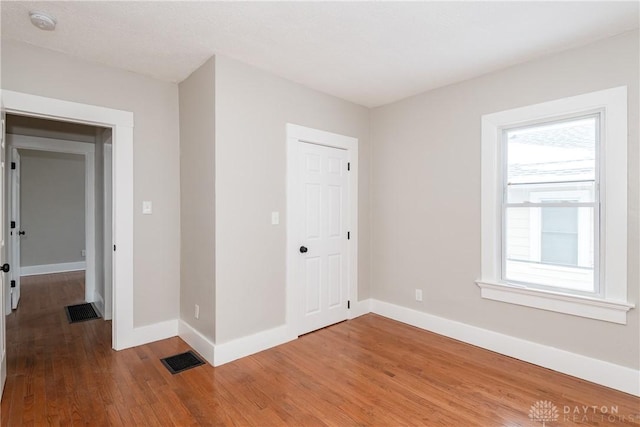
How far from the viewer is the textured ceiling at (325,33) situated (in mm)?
2137

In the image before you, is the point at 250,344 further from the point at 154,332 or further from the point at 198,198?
the point at 198,198

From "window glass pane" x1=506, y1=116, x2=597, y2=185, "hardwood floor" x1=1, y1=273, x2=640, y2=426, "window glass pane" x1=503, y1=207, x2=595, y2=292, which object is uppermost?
"window glass pane" x1=506, y1=116, x2=597, y2=185

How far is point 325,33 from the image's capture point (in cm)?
245

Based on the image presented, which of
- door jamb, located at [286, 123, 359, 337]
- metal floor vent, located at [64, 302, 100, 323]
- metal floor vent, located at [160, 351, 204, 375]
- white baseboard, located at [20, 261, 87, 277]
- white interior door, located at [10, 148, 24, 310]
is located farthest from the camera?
white baseboard, located at [20, 261, 87, 277]

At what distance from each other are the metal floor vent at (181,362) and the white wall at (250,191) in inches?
11.7

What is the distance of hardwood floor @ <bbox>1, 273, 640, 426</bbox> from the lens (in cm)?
209

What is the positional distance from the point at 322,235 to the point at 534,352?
2.22 meters

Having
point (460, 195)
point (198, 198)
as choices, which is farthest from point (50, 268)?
point (460, 195)

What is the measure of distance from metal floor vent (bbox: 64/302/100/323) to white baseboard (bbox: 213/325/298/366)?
7.19 feet

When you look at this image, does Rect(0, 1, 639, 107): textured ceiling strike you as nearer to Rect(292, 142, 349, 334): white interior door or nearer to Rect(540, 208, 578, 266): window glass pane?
Rect(292, 142, 349, 334): white interior door

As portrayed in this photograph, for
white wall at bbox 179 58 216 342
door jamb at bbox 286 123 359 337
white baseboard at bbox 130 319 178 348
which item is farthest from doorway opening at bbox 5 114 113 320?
door jamb at bbox 286 123 359 337

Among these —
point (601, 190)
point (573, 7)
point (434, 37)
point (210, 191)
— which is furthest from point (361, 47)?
point (601, 190)

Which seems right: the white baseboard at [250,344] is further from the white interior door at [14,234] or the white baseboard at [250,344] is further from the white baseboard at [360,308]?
the white interior door at [14,234]

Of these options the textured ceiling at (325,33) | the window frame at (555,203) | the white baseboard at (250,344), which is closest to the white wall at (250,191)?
the white baseboard at (250,344)
